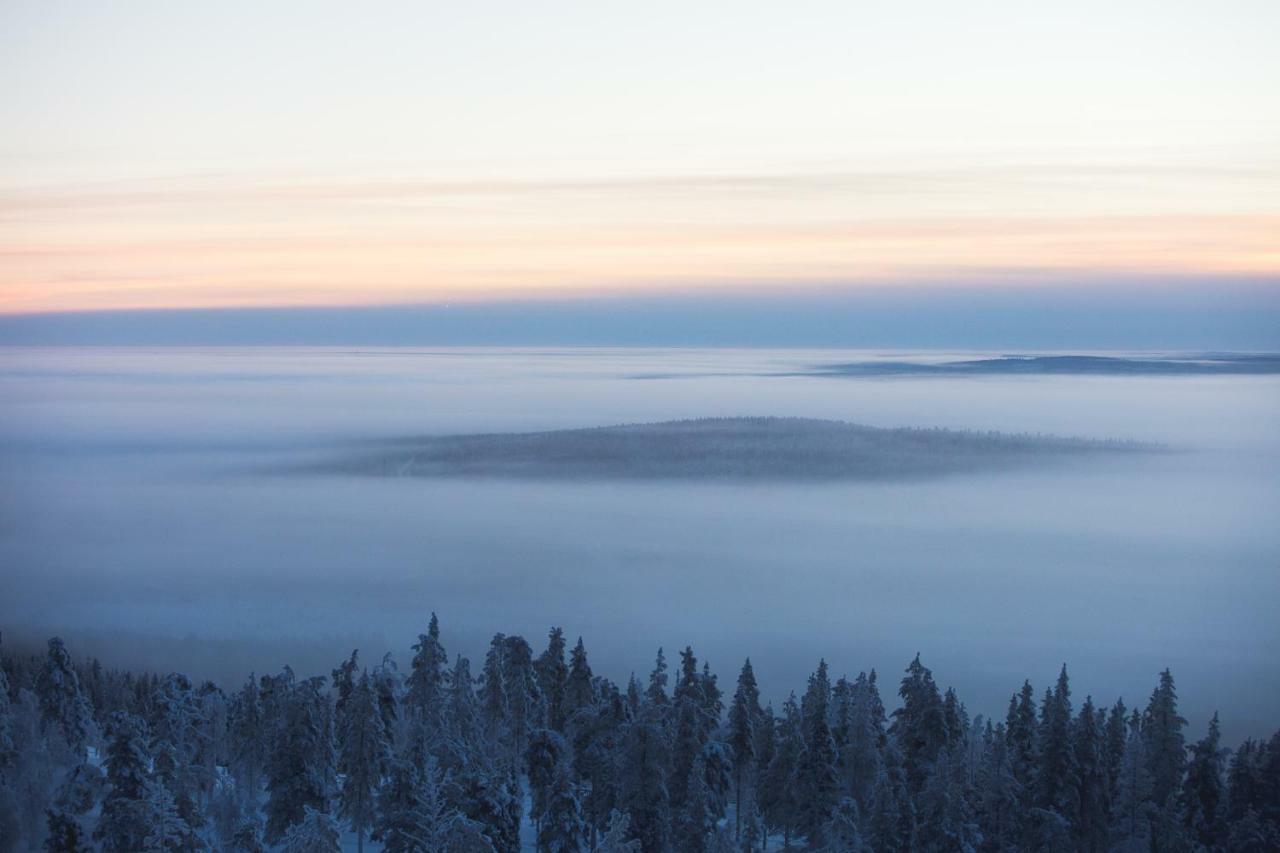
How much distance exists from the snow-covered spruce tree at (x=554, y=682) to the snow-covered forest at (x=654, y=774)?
2.15m

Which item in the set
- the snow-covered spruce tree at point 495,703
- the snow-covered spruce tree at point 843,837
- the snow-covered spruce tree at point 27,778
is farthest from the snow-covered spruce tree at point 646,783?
the snow-covered spruce tree at point 27,778

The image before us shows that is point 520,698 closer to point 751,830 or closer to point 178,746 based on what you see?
point 751,830

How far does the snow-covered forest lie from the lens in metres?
24.6

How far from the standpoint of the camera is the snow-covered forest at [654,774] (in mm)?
24578

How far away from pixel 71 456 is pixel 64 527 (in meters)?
69.0

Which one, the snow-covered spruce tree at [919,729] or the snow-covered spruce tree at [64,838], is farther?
the snow-covered spruce tree at [919,729]

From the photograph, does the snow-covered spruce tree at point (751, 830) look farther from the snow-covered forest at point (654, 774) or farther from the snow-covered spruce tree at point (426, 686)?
the snow-covered spruce tree at point (426, 686)

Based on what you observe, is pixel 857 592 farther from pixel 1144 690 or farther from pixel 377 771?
pixel 377 771

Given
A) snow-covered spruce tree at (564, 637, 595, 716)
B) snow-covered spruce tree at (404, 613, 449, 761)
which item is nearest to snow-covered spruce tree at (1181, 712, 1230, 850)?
snow-covered spruce tree at (564, 637, 595, 716)

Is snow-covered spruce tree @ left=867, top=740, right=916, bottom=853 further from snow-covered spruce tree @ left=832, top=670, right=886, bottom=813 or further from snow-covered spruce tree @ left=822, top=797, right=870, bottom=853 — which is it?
snow-covered spruce tree @ left=832, top=670, right=886, bottom=813

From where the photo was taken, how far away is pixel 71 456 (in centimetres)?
17762

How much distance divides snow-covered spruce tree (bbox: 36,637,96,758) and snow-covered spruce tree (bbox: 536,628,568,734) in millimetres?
14820

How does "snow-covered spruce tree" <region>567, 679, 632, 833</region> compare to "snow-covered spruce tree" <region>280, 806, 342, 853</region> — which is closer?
"snow-covered spruce tree" <region>280, 806, 342, 853</region>

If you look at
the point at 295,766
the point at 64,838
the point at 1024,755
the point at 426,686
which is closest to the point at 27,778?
the point at 64,838
